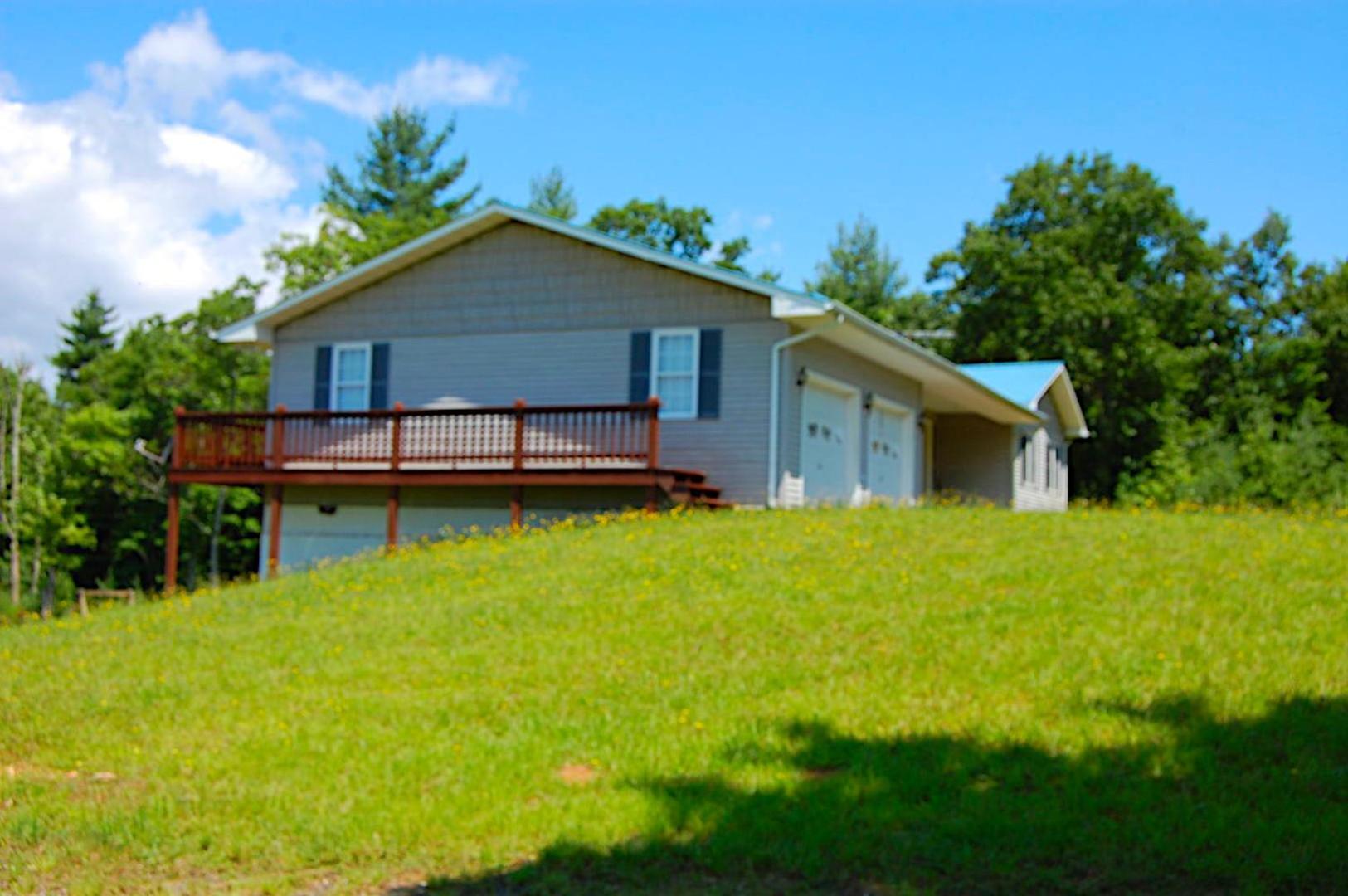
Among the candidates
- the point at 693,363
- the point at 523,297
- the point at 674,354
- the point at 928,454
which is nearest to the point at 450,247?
the point at 523,297

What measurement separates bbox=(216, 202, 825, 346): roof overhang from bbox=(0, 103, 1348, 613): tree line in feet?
33.9

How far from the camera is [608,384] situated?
62.6 ft

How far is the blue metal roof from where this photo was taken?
2717 centimetres

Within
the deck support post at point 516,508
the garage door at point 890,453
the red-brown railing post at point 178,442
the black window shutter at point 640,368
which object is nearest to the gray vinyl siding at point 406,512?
the deck support post at point 516,508

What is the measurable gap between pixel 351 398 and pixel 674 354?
5.60 meters

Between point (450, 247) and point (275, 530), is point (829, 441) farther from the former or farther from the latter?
point (275, 530)

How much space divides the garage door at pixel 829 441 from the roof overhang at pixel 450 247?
177 cm

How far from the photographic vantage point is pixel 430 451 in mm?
18766

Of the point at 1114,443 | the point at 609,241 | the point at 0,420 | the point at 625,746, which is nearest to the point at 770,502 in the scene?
the point at 609,241

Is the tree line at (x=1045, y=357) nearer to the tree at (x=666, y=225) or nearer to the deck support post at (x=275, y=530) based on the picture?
the tree at (x=666, y=225)

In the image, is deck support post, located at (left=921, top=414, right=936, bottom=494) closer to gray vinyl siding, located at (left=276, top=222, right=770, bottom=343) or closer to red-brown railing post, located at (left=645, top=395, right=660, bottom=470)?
gray vinyl siding, located at (left=276, top=222, right=770, bottom=343)

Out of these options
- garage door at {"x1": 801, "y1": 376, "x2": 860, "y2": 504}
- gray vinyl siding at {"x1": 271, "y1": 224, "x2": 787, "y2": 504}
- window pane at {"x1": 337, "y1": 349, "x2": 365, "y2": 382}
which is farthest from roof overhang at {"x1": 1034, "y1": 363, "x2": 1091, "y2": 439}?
window pane at {"x1": 337, "y1": 349, "x2": 365, "y2": 382}

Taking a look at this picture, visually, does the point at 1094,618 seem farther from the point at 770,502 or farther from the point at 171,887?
the point at 770,502

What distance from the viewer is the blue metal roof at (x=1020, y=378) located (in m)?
27.2
